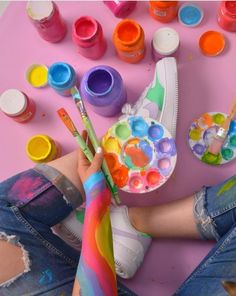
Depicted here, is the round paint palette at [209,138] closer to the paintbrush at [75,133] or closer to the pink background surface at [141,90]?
the pink background surface at [141,90]

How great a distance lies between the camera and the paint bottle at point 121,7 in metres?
0.99

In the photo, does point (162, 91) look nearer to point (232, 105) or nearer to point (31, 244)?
point (232, 105)

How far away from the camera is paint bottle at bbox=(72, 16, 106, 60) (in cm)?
93

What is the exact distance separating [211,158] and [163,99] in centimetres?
17

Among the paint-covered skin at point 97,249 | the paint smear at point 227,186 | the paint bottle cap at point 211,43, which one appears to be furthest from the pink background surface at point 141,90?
the paint-covered skin at point 97,249

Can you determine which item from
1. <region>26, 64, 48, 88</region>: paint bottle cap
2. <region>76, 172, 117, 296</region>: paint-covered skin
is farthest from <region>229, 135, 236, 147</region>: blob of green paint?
<region>26, 64, 48, 88</region>: paint bottle cap

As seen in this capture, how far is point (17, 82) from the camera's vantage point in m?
1.03

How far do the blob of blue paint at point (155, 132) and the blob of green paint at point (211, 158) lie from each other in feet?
0.41

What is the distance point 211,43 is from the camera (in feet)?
3.21

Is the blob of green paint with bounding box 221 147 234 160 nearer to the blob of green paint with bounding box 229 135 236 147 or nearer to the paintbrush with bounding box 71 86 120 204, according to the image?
the blob of green paint with bounding box 229 135 236 147

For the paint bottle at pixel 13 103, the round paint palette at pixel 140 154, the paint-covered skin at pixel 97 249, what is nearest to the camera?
the paint-covered skin at pixel 97 249

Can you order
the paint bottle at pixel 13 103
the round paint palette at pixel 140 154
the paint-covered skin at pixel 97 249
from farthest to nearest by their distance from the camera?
the paint bottle at pixel 13 103 → the round paint palette at pixel 140 154 → the paint-covered skin at pixel 97 249

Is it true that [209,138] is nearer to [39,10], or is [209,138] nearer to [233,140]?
[233,140]

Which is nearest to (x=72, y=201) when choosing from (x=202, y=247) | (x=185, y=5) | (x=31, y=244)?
(x=31, y=244)
